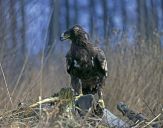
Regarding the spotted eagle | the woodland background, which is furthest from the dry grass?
the spotted eagle

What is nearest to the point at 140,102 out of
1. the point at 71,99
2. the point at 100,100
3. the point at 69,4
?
the point at 100,100

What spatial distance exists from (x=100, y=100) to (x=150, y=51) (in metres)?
5.03

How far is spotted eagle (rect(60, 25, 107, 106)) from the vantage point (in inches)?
149

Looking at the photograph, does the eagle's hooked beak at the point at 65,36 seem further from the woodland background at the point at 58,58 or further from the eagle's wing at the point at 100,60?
the woodland background at the point at 58,58

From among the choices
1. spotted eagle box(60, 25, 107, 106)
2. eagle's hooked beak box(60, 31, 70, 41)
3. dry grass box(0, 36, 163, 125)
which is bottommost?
dry grass box(0, 36, 163, 125)

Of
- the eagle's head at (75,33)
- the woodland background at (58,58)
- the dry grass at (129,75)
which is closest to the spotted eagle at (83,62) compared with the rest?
the eagle's head at (75,33)

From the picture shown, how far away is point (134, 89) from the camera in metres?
8.30

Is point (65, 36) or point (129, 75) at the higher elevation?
point (65, 36)

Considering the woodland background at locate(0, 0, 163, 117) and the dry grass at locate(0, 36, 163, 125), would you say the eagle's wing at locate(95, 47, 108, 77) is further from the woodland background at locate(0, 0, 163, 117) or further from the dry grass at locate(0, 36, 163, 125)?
the dry grass at locate(0, 36, 163, 125)

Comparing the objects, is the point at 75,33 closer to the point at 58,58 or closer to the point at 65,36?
the point at 65,36

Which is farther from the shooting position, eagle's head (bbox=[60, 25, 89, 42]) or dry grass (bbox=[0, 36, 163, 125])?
dry grass (bbox=[0, 36, 163, 125])

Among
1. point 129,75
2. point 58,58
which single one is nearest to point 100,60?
point 129,75

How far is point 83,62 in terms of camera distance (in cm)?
374

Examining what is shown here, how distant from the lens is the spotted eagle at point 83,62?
149 inches
